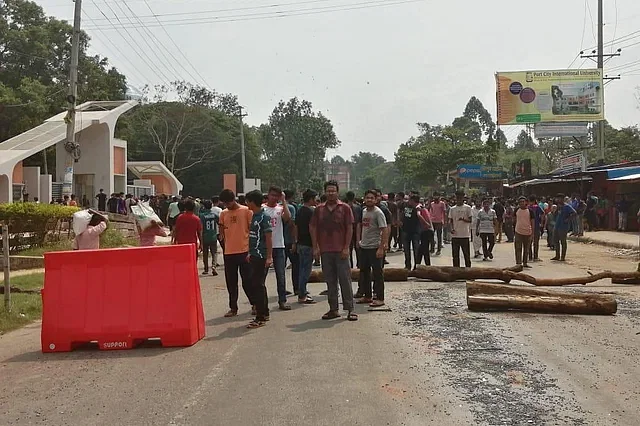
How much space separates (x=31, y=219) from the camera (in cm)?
1819

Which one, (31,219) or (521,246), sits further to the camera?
(31,219)

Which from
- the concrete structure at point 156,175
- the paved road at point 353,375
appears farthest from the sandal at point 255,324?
the concrete structure at point 156,175

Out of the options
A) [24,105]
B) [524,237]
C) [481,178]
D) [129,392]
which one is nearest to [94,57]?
[24,105]

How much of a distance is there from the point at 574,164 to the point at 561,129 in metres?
3.62

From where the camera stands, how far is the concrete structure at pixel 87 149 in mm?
33406

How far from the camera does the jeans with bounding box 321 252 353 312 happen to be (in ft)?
31.7

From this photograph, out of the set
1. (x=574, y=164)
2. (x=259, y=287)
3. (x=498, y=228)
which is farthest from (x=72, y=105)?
(x=574, y=164)

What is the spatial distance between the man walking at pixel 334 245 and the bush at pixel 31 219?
35.5 ft

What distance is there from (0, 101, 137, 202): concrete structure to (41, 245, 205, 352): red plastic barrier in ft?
84.8

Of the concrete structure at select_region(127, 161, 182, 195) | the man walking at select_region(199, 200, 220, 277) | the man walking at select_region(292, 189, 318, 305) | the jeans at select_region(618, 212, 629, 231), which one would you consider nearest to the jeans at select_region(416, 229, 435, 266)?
the man walking at select_region(292, 189, 318, 305)

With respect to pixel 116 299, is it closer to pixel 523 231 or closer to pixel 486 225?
pixel 523 231

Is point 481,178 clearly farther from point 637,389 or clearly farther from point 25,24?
point 637,389

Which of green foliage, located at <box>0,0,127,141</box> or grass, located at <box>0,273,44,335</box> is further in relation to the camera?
green foliage, located at <box>0,0,127,141</box>

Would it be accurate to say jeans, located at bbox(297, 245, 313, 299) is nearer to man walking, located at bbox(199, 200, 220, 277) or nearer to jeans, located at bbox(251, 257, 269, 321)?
jeans, located at bbox(251, 257, 269, 321)
